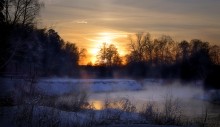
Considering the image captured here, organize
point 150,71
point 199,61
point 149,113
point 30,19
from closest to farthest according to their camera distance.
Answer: point 149,113 → point 30,19 → point 199,61 → point 150,71

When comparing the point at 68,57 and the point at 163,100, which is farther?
the point at 68,57

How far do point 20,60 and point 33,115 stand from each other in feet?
125

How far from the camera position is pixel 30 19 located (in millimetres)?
48219

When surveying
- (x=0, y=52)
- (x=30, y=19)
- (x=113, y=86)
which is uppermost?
(x=30, y=19)

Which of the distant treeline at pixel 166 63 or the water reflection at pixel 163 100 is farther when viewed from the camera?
the distant treeline at pixel 166 63

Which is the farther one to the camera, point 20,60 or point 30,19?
point 20,60

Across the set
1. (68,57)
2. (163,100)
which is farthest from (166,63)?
(163,100)

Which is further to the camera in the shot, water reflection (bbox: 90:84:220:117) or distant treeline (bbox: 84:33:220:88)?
distant treeline (bbox: 84:33:220:88)

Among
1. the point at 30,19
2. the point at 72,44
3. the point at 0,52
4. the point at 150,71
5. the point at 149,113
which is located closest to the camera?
the point at 149,113

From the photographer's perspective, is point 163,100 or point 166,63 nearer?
point 163,100

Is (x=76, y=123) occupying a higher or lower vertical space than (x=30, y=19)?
lower

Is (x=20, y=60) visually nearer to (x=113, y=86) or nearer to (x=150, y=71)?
(x=113, y=86)

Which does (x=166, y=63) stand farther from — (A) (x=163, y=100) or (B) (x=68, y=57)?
(A) (x=163, y=100)

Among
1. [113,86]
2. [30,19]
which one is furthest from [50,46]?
[30,19]
